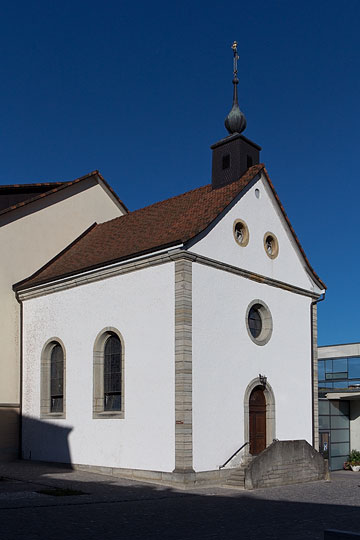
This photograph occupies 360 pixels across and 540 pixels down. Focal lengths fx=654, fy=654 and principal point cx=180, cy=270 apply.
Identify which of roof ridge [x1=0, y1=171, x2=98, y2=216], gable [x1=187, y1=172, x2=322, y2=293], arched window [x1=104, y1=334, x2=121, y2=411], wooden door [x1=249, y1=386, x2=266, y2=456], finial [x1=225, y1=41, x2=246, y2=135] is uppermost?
finial [x1=225, y1=41, x2=246, y2=135]

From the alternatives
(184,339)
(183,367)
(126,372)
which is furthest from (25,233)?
(183,367)

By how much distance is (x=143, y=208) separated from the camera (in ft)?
78.0

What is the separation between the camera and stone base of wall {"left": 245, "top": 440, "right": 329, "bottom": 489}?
1667 cm

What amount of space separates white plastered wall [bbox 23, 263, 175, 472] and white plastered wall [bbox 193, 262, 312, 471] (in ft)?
2.73

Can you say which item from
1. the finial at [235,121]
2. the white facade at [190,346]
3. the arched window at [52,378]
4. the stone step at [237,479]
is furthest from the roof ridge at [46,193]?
the stone step at [237,479]

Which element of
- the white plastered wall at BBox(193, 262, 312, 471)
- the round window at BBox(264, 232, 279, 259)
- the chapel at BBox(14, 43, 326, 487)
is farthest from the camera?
the round window at BBox(264, 232, 279, 259)

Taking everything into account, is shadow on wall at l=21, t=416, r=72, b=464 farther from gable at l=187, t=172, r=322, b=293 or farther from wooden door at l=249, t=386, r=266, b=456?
gable at l=187, t=172, r=322, b=293

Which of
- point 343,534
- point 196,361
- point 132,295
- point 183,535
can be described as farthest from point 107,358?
point 343,534

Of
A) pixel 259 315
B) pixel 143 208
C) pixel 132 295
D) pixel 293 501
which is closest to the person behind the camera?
pixel 293 501

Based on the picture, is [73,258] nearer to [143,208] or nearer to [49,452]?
[143,208]

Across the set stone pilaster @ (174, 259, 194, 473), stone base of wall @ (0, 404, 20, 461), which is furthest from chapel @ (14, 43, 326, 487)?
stone base of wall @ (0, 404, 20, 461)

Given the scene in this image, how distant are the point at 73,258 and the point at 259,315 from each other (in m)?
6.68

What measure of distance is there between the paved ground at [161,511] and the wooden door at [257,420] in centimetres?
195

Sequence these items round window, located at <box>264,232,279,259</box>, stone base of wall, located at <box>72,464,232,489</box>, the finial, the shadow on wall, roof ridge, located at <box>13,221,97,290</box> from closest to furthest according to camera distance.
Answer: stone base of wall, located at <box>72,464,232,489</box>, the shadow on wall, round window, located at <box>264,232,279,259</box>, the finial, roof ridge, located at <box>13,221,97,290</box>
